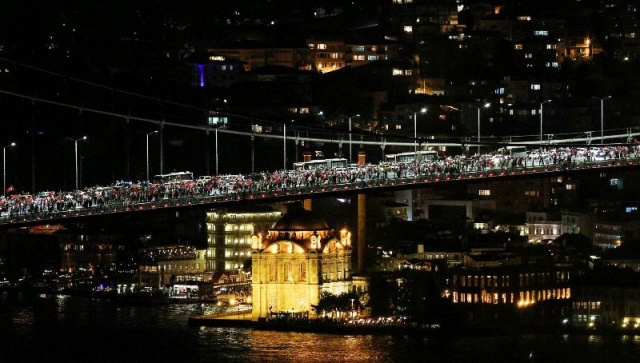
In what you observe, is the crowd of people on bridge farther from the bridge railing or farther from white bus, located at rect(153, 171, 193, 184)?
white bus, located at rect(153, 171, 193, 184)

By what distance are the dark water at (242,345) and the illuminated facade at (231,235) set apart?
12.7 metres

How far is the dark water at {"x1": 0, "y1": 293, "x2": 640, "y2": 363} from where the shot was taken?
57.6m

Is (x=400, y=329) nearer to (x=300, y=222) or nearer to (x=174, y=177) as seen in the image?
(x=300, y=222)

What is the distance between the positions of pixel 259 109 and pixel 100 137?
230 inches

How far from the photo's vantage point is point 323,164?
2667 inches

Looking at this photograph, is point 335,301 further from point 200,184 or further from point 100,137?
point 100,137

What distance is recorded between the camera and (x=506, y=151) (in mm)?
65375

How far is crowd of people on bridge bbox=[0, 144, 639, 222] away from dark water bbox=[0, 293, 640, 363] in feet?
10.1

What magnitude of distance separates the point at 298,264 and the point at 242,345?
27.8ft

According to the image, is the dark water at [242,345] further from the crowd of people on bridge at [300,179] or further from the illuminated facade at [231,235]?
the illuminated facade at [231,235]

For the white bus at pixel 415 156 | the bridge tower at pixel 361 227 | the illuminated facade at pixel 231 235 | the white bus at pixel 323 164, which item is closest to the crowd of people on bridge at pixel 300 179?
the white bus at pixel 323 164

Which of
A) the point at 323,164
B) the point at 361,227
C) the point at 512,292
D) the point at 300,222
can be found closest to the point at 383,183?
the point at 512,292

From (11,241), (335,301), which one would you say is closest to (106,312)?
(335,301)

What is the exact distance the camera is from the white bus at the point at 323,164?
217 ft
